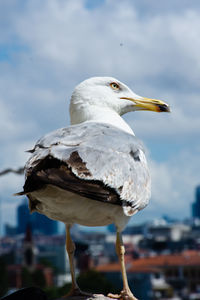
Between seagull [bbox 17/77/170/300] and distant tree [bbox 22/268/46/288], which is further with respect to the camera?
distant tree [bbox 22/268/46/288]

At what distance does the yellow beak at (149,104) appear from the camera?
3.35m

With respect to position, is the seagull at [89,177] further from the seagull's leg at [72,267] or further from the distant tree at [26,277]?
the distant tree at [26,277]

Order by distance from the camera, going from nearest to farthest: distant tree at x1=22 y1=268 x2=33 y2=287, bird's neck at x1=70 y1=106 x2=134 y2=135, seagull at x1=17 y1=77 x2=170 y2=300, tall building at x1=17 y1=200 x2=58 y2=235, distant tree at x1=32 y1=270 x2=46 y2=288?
seagull at x1=17 y1=77 x2=170 y2=300
bird's neck at x1=70 y1=106 x2=134 y2=135
distant tree at x1=32 y1=270 x2=46 y2=288
distant tree at x1=22 y1=268 x2=33 y2=287
tall building at x1=17 y1=200 x2=58 y2=235

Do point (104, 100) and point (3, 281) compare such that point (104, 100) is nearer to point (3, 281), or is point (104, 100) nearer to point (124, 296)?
point (124, 296)

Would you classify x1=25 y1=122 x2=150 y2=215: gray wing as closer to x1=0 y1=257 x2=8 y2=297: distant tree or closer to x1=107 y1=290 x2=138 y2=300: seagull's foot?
x1=107 y1=290 x2=138 y2=300: seagull's foot

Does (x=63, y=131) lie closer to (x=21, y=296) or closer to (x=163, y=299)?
(x=21, y=296)

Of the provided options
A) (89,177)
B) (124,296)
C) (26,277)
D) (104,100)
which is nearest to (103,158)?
(89,177)

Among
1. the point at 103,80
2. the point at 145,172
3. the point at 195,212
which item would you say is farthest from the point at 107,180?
the point at 195,212

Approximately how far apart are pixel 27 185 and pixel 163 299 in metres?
68.7

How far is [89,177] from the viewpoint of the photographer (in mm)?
2414

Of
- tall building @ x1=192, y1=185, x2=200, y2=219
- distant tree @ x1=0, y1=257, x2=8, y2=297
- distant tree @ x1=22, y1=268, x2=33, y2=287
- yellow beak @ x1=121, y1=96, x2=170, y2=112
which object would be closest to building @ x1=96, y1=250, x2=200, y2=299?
distant tree @ x1=22, y1=268, x2=33, y2=287

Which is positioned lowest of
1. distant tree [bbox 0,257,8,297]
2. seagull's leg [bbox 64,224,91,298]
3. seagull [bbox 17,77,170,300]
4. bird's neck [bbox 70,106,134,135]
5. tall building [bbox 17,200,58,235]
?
seagull's leg [bbox 64,224,91,298]

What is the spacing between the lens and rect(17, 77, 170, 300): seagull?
2.40 meters

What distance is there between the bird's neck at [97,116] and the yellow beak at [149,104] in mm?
182
